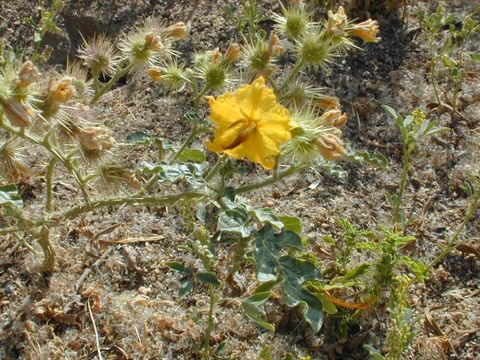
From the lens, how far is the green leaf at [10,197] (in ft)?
5.85

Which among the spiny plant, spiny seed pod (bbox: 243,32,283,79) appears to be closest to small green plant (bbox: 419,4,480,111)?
the spiny plant

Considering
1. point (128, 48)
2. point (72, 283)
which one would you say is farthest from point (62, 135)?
point (72, 283)

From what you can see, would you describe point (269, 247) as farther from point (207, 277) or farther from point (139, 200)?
point (139, 200)

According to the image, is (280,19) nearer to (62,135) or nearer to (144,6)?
(62,135)

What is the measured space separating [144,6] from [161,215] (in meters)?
1.49

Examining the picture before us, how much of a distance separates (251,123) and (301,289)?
1.55 feet

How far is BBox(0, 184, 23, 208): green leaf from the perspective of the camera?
178 centimetres

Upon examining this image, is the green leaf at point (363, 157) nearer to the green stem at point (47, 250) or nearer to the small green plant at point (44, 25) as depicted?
the green stem at point (47, 250)

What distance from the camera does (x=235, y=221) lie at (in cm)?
Answer: 180

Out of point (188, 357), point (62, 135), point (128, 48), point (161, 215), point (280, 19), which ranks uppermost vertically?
point (280, 19)

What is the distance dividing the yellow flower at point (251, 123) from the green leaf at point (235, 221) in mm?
153

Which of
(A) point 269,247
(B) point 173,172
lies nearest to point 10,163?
(B) point 173,172

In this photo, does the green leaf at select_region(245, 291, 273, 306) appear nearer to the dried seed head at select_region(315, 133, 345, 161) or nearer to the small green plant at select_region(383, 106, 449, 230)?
the dried seed head at select_region(315, 133, 345, 161)

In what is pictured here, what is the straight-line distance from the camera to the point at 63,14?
147 inches
